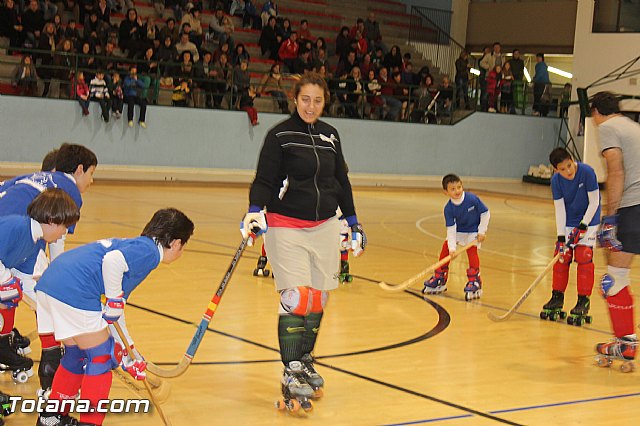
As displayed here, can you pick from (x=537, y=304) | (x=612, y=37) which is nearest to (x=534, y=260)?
(x=537, y=304)

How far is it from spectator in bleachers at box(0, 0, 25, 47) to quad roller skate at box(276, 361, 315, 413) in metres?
16.0

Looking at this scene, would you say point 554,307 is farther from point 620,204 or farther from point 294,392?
point 294,392

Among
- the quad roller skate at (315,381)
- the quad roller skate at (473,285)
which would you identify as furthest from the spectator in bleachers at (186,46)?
the quad roller skate at (315,381)

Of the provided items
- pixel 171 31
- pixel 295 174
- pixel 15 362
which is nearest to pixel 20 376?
pixel 15 362

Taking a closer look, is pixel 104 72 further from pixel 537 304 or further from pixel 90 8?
pixel 537 304

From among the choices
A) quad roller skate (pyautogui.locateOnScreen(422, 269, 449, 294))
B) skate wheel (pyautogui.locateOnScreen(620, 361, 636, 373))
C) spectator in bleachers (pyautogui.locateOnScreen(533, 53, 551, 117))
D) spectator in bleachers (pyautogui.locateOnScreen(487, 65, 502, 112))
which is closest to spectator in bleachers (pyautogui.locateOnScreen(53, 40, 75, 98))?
spectator in bleachers (pyautogui.locateOnScreen(487, 65, 502, 112))

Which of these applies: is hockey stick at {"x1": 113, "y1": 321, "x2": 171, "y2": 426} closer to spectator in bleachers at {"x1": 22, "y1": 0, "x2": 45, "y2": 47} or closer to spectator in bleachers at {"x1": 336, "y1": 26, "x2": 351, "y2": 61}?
spectator in bleachers at {"x1": 22, "y1": 0, "x2": 45, "y2": 47}

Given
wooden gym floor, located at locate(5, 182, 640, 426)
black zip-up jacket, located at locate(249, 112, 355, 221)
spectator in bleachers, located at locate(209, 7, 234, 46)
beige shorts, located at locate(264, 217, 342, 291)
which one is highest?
spectator in bleachers, located at locate(209, 7, 234, 46)

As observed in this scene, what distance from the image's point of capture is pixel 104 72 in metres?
20.0

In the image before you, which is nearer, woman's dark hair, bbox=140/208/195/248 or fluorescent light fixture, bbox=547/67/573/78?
woman's dark hair, bbox=140/208/195/248

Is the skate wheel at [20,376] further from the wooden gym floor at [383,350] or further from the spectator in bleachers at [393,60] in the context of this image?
the spectator in bleachers at [393,60]

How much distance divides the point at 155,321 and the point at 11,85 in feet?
44.0

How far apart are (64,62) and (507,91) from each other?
1230 centimetres

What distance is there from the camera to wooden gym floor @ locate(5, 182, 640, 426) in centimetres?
573
